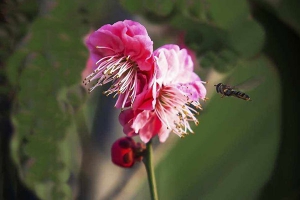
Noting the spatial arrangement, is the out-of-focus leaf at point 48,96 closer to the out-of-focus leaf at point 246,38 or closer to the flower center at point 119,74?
the flower center at point 119,74

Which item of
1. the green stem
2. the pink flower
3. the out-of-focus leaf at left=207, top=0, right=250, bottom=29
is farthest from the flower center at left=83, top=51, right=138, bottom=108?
the out-of-focus leaf at left=207, top=0, right=250, bottom=29

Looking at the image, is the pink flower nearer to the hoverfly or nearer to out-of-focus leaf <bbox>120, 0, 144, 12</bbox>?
out-of-focus leaf <bbox>120, 0, 144, 12</bbox>

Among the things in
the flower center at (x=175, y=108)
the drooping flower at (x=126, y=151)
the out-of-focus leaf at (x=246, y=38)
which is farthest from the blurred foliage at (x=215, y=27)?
the drooping flower at (x=126, y=151)

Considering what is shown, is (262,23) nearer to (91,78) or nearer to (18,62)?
(91,78)

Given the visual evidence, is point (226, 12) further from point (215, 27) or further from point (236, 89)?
point (236, 89)

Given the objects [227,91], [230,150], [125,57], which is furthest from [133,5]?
[230,150]

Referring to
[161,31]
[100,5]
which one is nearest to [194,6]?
[161,31]

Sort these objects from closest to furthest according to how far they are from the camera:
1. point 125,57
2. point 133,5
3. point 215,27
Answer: point 125,57 → point 133,5 → point 215,27
